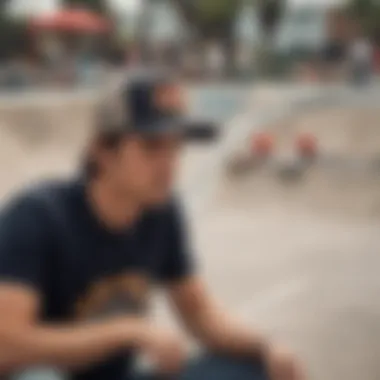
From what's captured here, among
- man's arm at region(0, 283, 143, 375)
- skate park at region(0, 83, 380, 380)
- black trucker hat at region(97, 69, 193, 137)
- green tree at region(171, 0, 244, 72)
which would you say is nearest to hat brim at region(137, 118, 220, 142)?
black trucker hat at region(97, 69, 193, 137)

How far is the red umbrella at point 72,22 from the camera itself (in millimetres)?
776

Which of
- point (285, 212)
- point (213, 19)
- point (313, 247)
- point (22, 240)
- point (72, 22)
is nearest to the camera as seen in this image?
point (22, 240)

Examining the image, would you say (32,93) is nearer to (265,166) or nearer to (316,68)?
(316,68)

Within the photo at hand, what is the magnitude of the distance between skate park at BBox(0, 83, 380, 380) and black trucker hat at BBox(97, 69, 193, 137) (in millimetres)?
264

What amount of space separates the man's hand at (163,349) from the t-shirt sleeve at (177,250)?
70mm

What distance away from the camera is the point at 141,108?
45cm

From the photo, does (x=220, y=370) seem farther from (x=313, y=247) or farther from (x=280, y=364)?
(x=313, y=247)

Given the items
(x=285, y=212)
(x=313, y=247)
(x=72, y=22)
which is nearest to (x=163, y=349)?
(x=72, y=22)

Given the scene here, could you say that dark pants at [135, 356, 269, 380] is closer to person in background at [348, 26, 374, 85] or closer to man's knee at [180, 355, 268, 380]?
man's knee at [180, 355, 268, 380]

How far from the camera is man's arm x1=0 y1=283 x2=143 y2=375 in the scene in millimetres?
423

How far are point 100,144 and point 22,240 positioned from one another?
0.07 meters

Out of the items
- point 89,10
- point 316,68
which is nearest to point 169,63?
point 89,10

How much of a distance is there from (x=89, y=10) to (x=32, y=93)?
0.85 feet

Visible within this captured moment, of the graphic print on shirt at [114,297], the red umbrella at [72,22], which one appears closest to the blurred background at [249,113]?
the red umbrella at [72,22]
